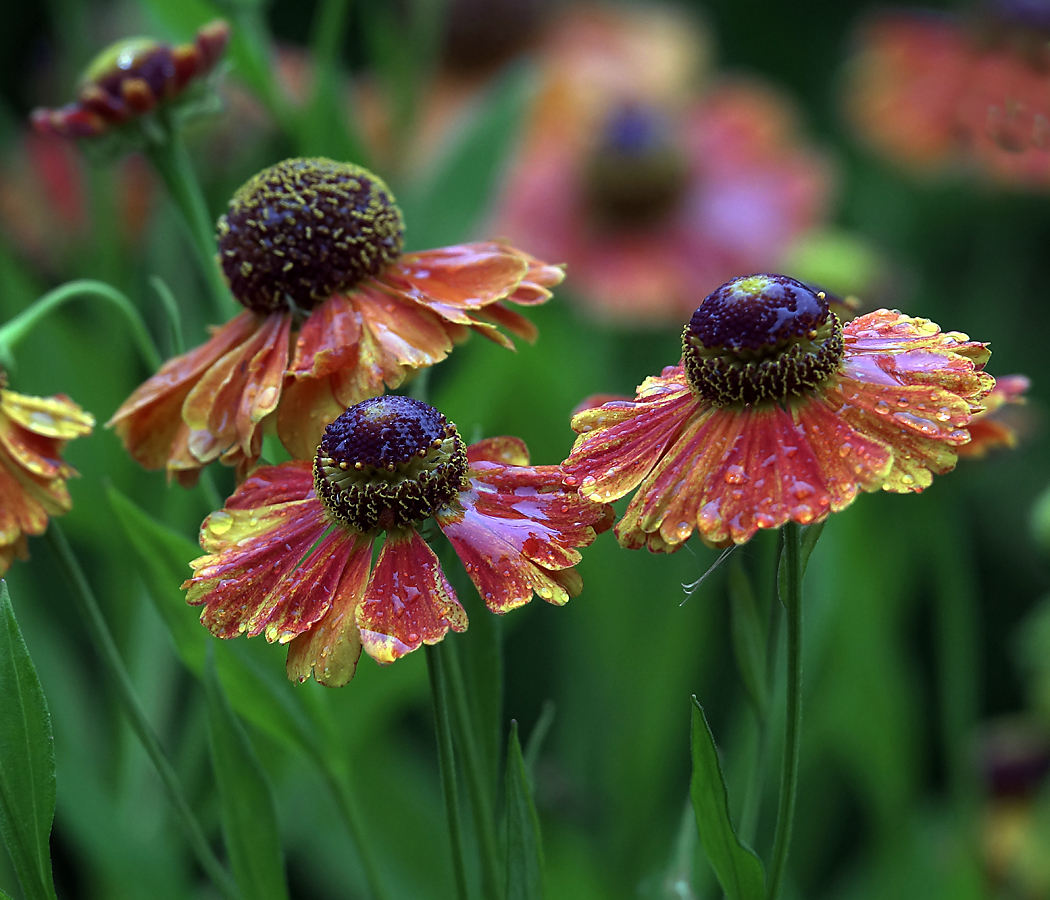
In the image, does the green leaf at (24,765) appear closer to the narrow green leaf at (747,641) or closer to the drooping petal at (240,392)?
the drooping petal at (240,392)

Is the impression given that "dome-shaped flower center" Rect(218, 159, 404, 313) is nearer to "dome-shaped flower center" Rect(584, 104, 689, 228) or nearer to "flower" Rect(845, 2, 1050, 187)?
"flower" Rect(845, 2, 1050, 187)

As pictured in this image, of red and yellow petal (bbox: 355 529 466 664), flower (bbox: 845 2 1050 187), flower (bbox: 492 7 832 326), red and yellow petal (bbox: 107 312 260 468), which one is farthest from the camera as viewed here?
flower (bbox: 492 7 832 326)

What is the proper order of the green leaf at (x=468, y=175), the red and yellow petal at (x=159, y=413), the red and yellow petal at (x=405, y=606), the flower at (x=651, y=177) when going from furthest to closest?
the flower at (x=651, y=177) < the green leaf at (x=468, y=175) < the red and yellow petal at (x=159, y=413) < the red and yellow petal at (x=405, y=606)

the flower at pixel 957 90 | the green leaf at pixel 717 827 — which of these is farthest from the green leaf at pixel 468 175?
the green leaf at pixel 717 827

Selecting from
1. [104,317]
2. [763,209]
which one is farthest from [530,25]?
[104,317]

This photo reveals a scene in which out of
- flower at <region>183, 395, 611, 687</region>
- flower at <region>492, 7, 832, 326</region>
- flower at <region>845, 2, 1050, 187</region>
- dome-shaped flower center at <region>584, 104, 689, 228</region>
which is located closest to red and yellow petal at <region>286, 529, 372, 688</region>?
flower at <region>183, 395, 611, 687</region>
